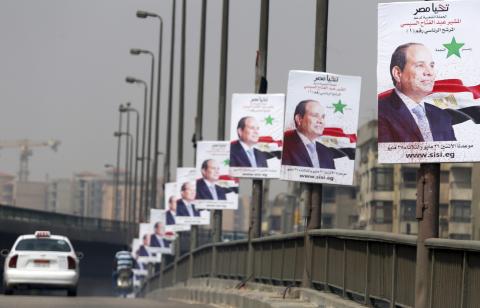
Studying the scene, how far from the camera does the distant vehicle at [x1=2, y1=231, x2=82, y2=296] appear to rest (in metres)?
37.1

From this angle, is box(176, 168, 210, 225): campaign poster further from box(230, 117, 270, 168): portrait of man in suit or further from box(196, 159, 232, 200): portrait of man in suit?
box(230, 117, 270, 168): portrait of man in suit

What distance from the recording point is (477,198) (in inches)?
971

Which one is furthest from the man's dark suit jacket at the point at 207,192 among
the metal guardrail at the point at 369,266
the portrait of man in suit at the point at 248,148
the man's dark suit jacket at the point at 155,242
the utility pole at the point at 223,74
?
the man's dark suit jacket at the point at 155,242

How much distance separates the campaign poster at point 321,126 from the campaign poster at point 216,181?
15.9 metres

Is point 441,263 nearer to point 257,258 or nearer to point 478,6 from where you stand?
point 478,6

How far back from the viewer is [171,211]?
173ft

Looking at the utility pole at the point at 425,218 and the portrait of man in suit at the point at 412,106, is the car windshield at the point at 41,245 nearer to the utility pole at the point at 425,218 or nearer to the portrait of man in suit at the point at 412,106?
the utility pole at the point at 425,218

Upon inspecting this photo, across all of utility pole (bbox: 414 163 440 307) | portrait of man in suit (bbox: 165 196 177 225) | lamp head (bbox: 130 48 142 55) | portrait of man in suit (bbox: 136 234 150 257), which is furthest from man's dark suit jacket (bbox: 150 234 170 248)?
utility pole (bbox: 414 163 440 307)

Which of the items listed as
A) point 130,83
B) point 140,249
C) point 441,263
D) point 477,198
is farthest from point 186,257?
point 130,83

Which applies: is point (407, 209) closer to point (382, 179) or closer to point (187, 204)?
point (382, 179)

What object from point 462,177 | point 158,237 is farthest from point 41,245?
point 462,177

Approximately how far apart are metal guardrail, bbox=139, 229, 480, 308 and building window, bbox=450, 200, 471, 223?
10480cm

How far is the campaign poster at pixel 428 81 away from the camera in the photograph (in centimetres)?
1452

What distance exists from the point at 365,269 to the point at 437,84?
15.0 feet
